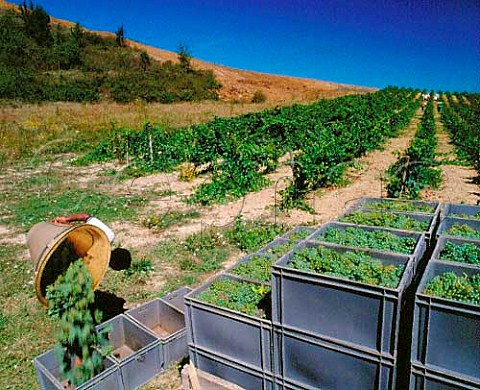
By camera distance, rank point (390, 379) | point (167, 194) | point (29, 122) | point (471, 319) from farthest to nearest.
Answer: point (29, 122) → point (167, 194) → point (390, 379) → point (471, 319)

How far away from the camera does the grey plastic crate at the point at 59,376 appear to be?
3518 millimetres

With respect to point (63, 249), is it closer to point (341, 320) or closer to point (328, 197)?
point (341, 320)

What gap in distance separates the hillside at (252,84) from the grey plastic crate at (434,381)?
4587 centimetres

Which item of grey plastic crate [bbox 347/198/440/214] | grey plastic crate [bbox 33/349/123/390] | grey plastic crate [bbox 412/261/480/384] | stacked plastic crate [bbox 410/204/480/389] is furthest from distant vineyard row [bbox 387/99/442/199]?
grey plastic crate [bbox 33/349/123/390]

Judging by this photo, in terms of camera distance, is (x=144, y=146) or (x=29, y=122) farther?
(x=29, y=122)

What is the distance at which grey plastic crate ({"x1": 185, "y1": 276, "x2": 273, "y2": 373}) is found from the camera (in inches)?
133

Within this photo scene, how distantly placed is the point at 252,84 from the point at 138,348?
2437 inches

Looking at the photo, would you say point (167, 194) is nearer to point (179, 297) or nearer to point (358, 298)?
point (179, 297)

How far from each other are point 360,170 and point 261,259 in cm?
889

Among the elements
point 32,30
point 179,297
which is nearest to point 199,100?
point 32,30

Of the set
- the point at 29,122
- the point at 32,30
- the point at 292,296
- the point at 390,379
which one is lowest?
the point at 390,379

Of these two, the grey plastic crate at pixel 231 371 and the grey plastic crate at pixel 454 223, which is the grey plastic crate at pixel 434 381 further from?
the grey plastic crate at pixel 454 223

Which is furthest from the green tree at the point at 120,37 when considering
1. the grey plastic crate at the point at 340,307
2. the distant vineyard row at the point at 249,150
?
the grey plastic crate at the point at 340,307

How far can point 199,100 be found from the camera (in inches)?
1658
